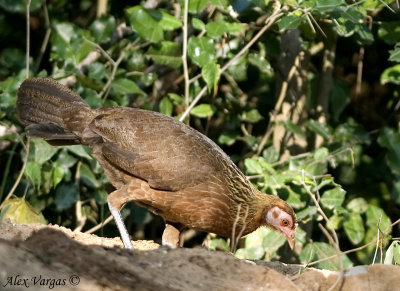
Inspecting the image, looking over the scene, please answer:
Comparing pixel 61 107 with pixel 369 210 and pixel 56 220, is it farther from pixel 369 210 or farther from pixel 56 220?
pixel 369 210

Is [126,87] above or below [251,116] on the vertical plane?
above

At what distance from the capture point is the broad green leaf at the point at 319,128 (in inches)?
282

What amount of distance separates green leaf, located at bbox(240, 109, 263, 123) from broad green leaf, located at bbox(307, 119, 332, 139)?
0.54 m

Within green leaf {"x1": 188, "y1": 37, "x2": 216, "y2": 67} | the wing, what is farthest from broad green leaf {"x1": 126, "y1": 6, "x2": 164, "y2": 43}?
the wing

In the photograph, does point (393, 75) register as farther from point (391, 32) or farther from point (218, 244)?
point (218, 244)

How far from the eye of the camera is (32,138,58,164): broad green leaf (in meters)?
6.47

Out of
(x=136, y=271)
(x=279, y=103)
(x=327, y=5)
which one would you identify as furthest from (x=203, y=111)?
(x=136, y=271)

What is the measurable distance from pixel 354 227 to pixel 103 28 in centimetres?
299

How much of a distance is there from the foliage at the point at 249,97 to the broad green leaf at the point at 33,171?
1cm

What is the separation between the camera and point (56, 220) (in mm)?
7164

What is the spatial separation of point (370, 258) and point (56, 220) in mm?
3142

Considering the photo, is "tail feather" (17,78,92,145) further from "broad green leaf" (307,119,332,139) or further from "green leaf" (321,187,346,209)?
"broad green leaf" (307,119,332,139)

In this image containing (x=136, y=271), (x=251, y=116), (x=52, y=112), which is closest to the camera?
(x=136, y=271)

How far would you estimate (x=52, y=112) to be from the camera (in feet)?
19.0
